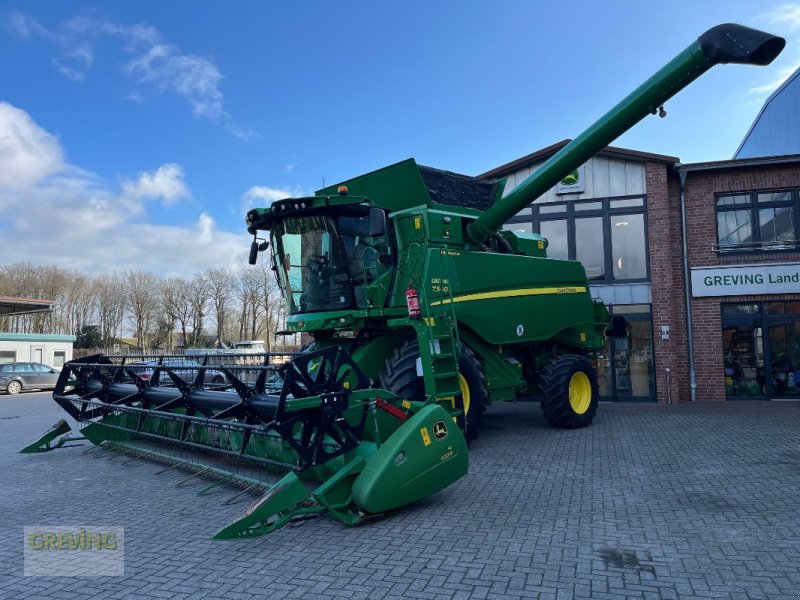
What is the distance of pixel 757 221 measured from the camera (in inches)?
520

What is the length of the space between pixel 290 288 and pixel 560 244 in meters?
8.19

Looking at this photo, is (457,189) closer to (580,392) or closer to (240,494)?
(580,392)

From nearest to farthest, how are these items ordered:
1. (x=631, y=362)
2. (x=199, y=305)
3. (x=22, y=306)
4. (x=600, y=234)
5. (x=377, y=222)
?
(x=377, y=222) → (x=631, y=362) → (x=600, y=234) → (x=22, y=306) → (x=199, y=305)

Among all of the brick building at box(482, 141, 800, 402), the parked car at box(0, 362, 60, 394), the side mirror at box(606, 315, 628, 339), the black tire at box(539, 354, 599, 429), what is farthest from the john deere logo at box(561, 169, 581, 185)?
the parked car at box(0, 362, 60, 394)

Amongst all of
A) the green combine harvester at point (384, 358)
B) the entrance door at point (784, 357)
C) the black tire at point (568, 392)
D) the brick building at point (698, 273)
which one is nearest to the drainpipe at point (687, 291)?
the brick building at point (698, 273)

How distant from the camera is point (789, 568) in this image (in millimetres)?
3684

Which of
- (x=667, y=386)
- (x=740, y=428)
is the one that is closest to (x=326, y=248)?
(x=740, y=428)

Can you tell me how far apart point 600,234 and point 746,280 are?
3351mm

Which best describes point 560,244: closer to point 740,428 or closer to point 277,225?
point 740,428

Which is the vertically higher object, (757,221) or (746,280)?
(757,221)

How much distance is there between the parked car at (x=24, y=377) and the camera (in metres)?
22.2

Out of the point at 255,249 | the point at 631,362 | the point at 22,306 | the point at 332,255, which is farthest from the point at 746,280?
the point at 22,306

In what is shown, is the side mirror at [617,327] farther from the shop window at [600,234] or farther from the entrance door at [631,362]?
the shop window at [600,234]

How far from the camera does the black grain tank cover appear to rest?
9141 millimetres
